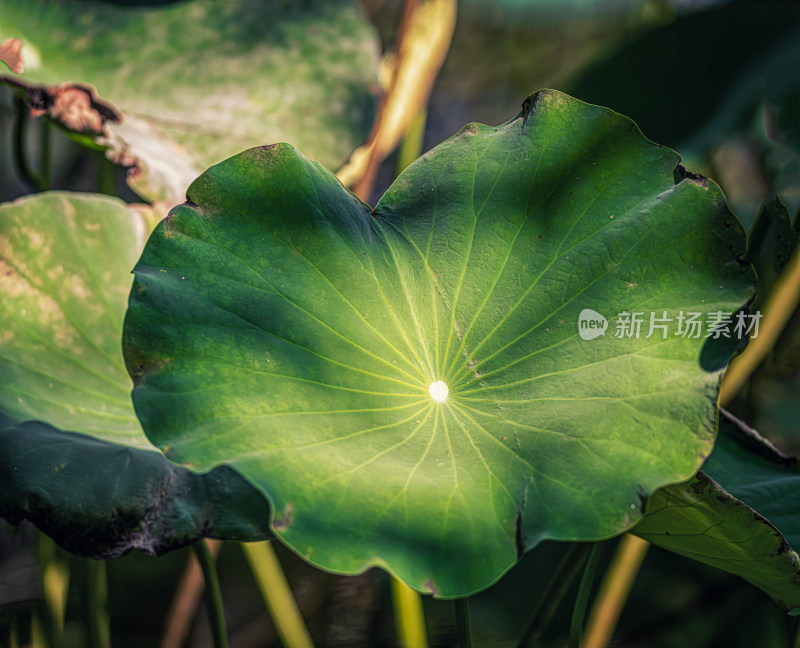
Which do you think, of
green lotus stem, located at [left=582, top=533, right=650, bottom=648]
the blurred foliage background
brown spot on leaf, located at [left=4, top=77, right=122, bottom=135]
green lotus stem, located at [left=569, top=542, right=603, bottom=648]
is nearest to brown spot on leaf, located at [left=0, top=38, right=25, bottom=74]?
brown spot on leaf, located at [left=4, top=77, right=122, bottom=135]

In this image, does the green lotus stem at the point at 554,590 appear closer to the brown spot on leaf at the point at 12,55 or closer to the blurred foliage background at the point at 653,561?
the blurred foliage background at the point at 653,561

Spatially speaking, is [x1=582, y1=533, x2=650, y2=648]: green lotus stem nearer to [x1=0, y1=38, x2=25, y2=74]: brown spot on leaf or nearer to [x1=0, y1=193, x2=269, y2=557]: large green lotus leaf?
[x1=0, y1=193, x2=269, y2=557]: large green lotus leaf

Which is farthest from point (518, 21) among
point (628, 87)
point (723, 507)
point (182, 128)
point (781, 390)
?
point (723, 507)

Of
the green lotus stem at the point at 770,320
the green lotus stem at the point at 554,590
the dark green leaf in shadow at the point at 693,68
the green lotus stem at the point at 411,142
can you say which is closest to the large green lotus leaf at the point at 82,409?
the green lotus stem at the point at 554,590

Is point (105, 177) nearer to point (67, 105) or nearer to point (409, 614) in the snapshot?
point (67, 105)

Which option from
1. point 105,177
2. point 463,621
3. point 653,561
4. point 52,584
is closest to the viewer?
point 463,621

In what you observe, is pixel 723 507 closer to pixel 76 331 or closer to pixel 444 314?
pixel 444 314

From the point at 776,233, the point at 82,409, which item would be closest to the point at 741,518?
the point at 776,233
